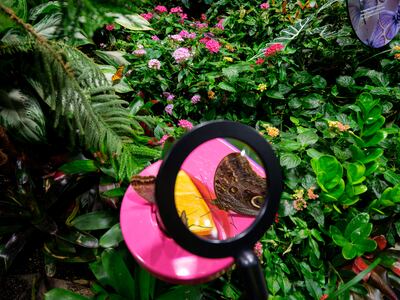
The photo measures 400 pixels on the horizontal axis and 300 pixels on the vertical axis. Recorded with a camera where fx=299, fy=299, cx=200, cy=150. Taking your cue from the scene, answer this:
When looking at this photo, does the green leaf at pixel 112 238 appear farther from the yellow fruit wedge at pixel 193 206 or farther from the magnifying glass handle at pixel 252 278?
the magnifying glass handle at pixel 252 278

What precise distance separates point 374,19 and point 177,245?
1.55 meters

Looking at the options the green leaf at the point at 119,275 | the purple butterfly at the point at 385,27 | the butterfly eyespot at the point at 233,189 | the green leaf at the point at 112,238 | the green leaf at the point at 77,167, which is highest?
→ the purple butterfly at the point at 385,27

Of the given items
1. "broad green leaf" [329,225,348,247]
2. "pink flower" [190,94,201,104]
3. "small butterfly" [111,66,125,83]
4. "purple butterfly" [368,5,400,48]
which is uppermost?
"purple butterfly" [368,5,400,48]

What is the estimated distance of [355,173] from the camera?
1.22 meters

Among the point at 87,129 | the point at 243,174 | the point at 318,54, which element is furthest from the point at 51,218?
the point at 318,54

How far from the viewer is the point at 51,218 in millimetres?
1153

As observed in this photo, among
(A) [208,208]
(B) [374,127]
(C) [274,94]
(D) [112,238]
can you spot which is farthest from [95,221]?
(B) [374,127]

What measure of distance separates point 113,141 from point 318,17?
1.78 meters

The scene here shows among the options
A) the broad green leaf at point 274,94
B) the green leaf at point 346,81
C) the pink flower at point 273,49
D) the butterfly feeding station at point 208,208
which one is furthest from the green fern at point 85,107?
the green leaf at point 346,81

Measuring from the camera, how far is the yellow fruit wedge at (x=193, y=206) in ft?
2.09

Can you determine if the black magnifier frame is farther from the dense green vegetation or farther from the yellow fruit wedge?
the dense green vegetation

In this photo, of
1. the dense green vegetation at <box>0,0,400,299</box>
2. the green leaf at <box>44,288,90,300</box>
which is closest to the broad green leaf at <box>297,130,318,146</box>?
the dense green vegetation at <box>0,0,400,299</box>

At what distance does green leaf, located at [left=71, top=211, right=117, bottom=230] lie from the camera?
1.10 meters

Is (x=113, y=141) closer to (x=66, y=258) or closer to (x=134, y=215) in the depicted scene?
(x=134, y=215)
